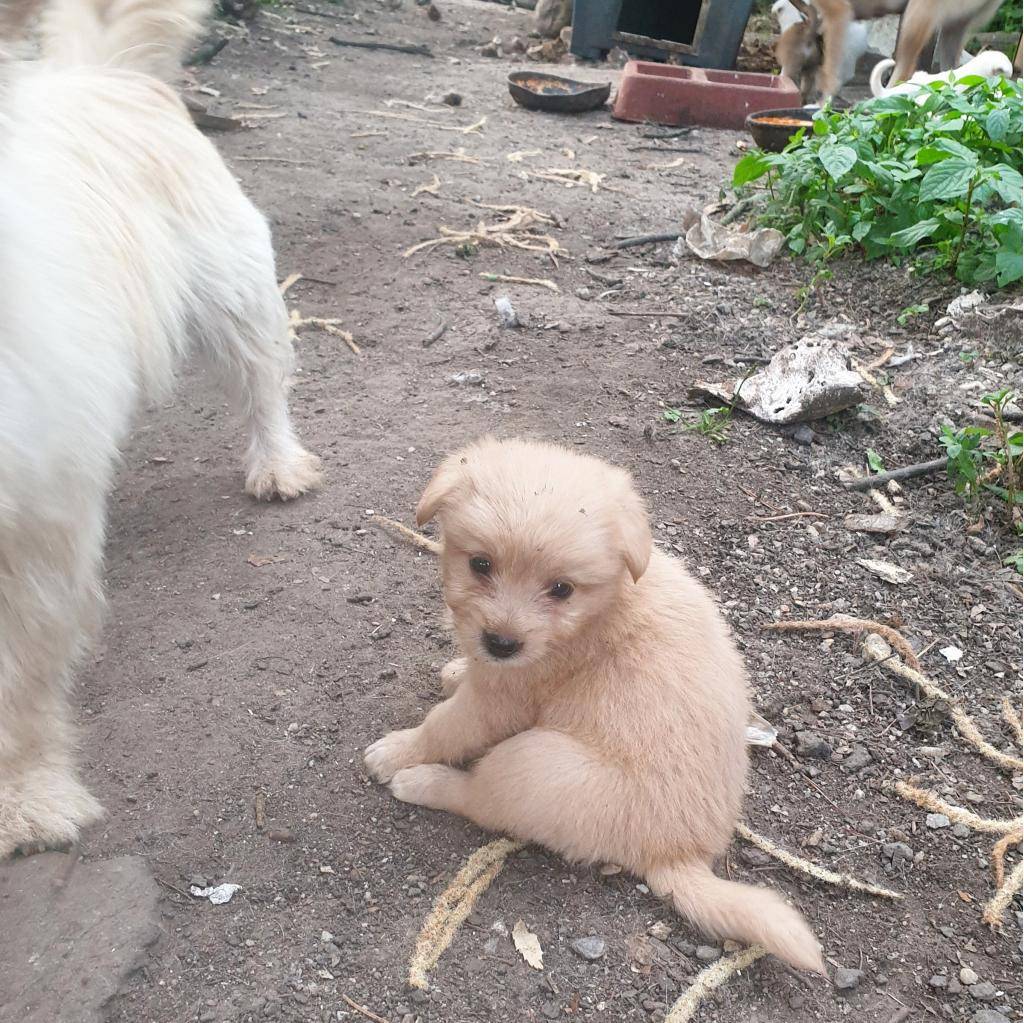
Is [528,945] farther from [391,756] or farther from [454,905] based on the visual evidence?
[391,756]

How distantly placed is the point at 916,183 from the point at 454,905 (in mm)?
4613

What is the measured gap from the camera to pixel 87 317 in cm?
264

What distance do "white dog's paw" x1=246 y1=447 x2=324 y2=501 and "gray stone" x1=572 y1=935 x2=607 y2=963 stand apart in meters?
2.22

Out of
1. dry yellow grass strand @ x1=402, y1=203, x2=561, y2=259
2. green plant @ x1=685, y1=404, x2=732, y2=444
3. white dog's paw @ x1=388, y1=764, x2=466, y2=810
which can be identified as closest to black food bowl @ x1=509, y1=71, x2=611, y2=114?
dry yellow grass strand @ x1=402, y1=203, x2=561, y2=259

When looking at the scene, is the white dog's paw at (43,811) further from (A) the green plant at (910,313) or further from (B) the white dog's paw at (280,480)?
(A) the green plant at (910,313)

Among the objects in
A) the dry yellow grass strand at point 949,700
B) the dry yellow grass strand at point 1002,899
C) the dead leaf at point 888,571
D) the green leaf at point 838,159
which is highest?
the green leaf at point 838,159

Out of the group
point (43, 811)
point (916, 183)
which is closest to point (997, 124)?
point (916, 183)

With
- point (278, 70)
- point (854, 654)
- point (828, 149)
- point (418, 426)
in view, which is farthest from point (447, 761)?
point (278, 70)

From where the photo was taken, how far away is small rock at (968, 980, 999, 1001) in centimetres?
225

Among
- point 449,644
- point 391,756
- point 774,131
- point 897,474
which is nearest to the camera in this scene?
point 391,756

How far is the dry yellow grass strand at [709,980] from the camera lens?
2.19 meters

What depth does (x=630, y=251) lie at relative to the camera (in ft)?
20.8

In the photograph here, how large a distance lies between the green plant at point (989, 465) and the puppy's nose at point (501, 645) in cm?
237

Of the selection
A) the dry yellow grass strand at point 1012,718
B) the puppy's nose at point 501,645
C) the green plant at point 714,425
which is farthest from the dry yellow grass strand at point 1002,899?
the green plant at point 714,425
